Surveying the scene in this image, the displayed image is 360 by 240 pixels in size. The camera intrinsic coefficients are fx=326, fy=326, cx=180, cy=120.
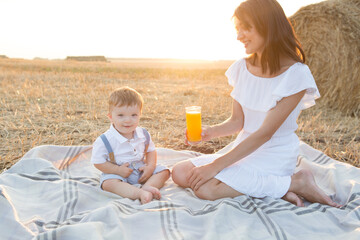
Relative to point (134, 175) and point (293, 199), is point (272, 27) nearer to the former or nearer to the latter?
point (293, 199)

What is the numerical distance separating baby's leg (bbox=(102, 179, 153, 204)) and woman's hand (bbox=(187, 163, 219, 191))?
0.91 feet

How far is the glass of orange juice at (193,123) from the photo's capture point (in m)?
2.17

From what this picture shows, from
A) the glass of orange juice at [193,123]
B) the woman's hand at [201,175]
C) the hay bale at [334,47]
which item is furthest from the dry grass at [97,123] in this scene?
the woman's hand at [201,175]

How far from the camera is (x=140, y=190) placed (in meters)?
1.98

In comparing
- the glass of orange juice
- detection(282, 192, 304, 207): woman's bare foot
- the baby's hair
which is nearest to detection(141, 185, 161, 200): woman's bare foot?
the glass of orange juice

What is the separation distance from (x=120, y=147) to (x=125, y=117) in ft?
0.72

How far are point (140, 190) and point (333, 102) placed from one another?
3.86 meters

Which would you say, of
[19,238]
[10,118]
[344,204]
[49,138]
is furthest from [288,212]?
[10,118]

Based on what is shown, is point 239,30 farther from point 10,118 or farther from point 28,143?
point 10,118

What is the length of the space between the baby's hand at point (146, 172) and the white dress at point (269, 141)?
1.00 ft

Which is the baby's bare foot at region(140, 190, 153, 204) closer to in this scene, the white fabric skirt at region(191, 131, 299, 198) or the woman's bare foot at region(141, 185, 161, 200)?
the woman's bare foot at region(141, 185, 161, 200)

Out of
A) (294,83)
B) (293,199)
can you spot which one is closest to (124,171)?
(293,199)

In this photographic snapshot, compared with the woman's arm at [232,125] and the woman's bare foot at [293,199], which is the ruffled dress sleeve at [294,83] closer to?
the woman's arm at [232,125]

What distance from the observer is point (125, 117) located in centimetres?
215
